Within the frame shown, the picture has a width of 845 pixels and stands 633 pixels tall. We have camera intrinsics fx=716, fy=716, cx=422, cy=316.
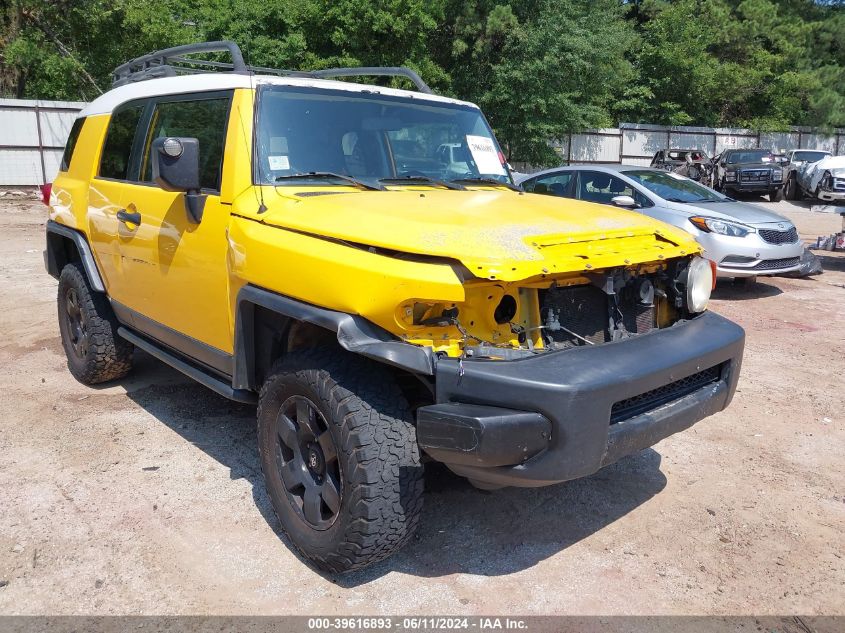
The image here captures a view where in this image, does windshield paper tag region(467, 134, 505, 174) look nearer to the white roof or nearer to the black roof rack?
the white roof

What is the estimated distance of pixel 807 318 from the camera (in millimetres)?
7914

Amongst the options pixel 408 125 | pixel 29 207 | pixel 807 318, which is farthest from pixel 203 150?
pixel 29 207

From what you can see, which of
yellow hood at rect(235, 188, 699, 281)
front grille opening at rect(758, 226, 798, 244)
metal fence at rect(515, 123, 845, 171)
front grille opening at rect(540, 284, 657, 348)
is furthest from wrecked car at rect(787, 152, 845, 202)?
front grille opening at rect(540, 284, 657, 348)

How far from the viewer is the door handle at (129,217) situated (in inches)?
166

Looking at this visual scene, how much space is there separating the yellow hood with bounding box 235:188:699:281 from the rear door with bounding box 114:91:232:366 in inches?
14.6

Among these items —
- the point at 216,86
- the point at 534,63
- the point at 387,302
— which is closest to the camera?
the point at 387,302

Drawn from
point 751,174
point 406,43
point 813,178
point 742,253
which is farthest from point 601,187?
point 406,43

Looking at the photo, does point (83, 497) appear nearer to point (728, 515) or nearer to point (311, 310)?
point (311, 310)

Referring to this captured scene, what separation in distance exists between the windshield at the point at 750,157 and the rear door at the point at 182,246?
861 inches

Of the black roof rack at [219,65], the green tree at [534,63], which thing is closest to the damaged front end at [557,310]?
the black roof rack at [219,65]

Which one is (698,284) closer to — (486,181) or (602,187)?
(486,181)

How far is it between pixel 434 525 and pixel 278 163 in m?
1.94

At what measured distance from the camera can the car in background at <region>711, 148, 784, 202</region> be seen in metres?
22.1

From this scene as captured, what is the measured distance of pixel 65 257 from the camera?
567 cm
